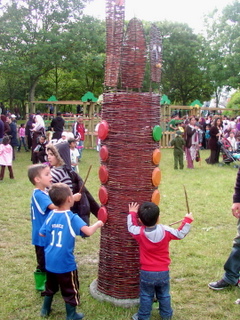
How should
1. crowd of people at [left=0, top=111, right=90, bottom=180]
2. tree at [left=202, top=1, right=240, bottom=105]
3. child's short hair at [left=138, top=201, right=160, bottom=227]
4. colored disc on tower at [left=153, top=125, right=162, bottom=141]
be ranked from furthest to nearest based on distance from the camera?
tree at [left=202, top=1, right=240, bottom=105]
crowd of people at [left=0, top=111, right=90, bottom=180]
colored disc on tower at [left=153, top=125, right=162, bottom=141]
child's short hair at [left=138, top=201, right=160, bottom=227]

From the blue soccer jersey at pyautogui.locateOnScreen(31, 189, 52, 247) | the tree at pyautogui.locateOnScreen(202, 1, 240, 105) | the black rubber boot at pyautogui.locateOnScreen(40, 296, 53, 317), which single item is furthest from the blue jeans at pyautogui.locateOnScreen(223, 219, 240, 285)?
the tree at pyautogui.locateOnScreen(202, 1, 240, 105)

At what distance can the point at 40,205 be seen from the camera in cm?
370

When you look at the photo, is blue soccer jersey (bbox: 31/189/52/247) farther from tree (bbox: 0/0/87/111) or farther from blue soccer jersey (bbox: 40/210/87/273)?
tree (bbox: 0/0/87/111)

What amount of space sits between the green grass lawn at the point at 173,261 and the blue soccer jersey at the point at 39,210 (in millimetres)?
629

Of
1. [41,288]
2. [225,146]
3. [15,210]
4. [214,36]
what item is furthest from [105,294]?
[214,36]

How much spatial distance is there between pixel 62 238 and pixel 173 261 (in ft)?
6.88

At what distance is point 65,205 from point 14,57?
16903 mm

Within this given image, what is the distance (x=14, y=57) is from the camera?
1842 cm

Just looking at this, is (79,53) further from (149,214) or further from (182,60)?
(149,214)

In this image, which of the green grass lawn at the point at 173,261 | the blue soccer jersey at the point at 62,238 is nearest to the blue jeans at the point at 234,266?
the green grass lawn at the point at 173,261

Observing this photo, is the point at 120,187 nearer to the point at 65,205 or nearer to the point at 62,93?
the point at 65,205

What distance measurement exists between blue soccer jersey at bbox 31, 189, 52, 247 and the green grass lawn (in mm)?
629

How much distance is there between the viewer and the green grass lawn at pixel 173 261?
354 centimetres

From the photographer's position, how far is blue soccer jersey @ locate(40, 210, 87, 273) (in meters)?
3.18
